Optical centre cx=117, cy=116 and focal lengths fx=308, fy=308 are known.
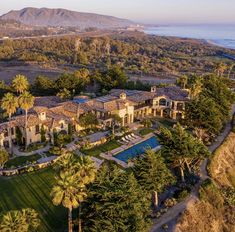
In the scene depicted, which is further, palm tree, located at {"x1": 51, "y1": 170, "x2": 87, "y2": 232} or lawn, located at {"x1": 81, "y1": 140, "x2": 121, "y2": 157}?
lawn, located at {"x1": 81, "y1": 140, "x2": 121, "y2": 157}

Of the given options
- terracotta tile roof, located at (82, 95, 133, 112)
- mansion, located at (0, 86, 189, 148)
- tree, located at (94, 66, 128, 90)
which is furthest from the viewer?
tree, located at (94, 66, 128, 90)

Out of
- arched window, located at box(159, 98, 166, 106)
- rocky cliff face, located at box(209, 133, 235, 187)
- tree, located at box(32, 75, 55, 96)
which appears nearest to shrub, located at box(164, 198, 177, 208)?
rocky cliff face, located at box(209, 133, 235, 187)

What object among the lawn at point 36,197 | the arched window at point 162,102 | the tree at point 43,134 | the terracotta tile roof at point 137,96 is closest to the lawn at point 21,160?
the lawn at point 36,197

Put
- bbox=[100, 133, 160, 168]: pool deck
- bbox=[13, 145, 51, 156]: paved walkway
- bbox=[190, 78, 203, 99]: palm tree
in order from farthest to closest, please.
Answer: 1. bbox=[190, 78, 203, 99]: palm tree
2. bbox=[13, 145, 51, 156]: paved walkway
3. bbox=[100, 133, 160, 168]: pool deck

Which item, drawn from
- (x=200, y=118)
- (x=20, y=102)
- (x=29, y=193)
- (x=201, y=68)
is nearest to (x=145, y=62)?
(x=201, y=68)

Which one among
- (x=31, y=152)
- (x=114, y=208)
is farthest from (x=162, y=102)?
(x=114, y=208)

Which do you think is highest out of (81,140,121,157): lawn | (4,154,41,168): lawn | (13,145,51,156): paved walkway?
(4,154,41,168): lawn

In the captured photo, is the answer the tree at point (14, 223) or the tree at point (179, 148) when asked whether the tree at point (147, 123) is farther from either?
the tree at point (14, 223)

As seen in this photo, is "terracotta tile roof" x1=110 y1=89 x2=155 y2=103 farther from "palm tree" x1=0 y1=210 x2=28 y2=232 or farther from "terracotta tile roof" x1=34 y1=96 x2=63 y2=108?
"palm tree" x1=0 y1=210 x2=28 y2=232
